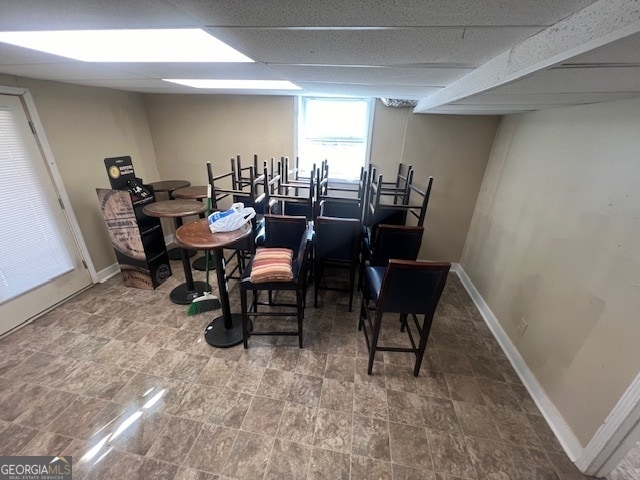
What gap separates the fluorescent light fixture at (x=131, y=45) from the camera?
103 cm

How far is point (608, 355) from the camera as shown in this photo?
4.58 ft

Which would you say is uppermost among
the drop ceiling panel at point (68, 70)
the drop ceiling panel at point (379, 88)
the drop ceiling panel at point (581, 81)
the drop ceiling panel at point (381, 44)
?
Result: the drop ceiling panel at point (379, 88)

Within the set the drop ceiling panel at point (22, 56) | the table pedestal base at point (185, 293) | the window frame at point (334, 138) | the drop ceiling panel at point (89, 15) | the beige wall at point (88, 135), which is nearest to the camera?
the drop ceiling panel at point (89, 15)

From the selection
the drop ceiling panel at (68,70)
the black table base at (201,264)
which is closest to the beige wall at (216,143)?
the drop ceiling panel at (68,70)

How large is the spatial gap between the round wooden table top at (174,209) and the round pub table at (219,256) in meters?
0.39

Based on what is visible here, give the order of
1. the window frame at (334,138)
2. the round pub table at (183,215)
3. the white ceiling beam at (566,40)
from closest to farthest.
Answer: the white ceiling beam at (566,40), the round pub table at (183,215), the window frame at (334,138)

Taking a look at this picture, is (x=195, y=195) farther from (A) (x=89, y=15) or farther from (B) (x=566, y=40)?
(B) (x=566, y=40)

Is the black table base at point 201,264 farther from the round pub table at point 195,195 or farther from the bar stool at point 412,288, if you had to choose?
the bar stool at point 412,288

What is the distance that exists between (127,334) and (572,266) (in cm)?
354

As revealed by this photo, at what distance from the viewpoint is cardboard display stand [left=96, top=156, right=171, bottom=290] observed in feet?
8.41

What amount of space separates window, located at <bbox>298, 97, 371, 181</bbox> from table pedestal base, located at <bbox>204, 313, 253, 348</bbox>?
2.32m

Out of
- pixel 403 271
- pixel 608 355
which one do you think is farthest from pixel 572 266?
pixel 403 271

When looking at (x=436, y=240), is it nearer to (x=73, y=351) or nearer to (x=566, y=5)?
(x=566, y=5)

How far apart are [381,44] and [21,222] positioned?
3.27 metres
